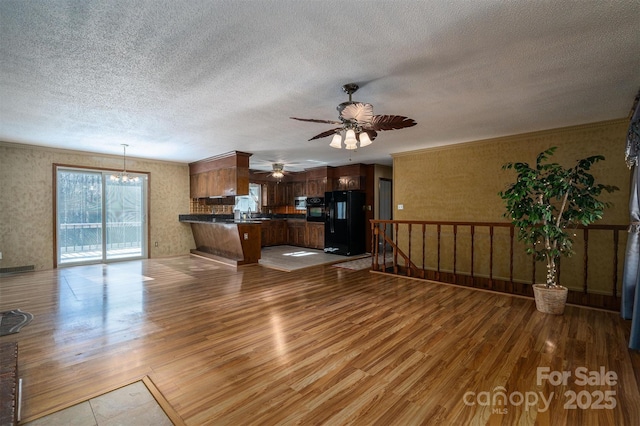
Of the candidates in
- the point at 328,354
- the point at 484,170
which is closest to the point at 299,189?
the point at 484,170

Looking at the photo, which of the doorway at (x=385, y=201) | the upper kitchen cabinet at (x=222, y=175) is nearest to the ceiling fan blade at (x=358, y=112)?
the upper kitchen cabinet at (x=222, y=175)

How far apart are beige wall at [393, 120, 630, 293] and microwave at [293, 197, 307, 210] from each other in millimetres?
3729

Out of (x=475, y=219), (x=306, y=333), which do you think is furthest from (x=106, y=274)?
(x=475, y=219)

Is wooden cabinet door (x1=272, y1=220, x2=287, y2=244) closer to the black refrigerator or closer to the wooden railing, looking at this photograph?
the black refrigerator

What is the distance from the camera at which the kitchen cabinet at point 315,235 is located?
351 inches

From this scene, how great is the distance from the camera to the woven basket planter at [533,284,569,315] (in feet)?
11.1

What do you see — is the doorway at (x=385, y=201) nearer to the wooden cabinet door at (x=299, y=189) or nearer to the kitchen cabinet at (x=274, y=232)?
the wooden cabinet door at (x=299, y=189)

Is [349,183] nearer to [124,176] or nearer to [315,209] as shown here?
[315,209]

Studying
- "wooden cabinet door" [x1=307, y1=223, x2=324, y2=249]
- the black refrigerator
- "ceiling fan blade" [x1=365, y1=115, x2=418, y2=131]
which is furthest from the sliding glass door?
"ceiling fan blade" [x1=365, y1=115, x2=418, y2=131]

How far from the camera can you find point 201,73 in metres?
2.73

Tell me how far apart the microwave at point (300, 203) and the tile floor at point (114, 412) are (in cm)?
786

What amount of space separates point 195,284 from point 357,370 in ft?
11.6

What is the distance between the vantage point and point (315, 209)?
9156mm

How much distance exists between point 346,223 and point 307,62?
5.69 meters
